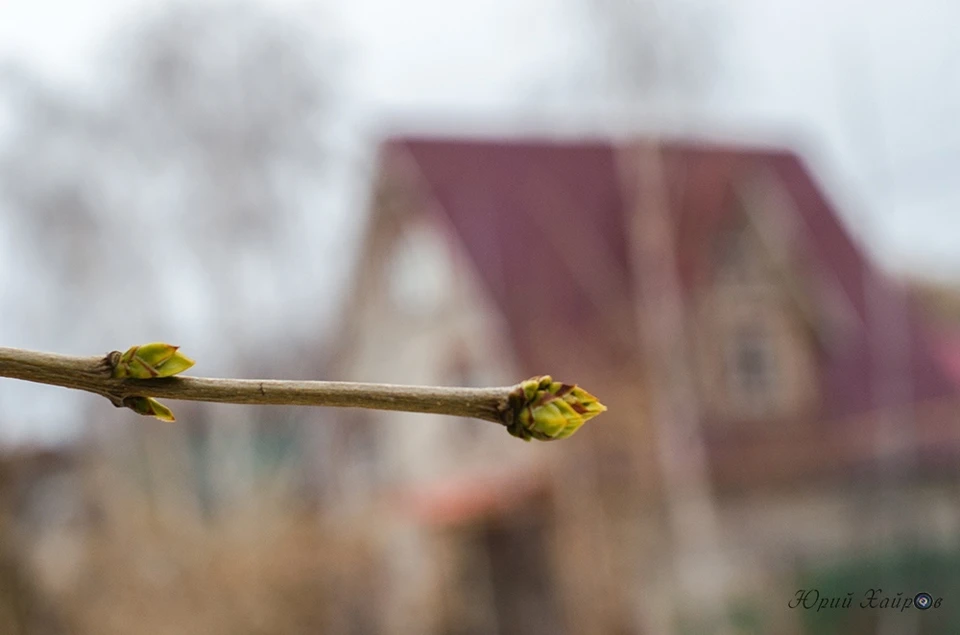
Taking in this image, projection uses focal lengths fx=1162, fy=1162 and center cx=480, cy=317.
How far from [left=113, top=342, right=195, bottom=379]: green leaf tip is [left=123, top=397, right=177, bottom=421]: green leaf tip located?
0.06ft

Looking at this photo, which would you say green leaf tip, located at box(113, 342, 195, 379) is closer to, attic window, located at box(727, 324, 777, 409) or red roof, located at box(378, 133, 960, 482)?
red roof, located at box(378, 133, 960, 482)

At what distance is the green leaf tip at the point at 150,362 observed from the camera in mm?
756

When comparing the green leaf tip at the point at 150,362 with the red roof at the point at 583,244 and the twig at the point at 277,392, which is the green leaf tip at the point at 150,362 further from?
the red roof at the point at 583,244

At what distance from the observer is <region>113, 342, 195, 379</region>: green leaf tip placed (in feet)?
2.48

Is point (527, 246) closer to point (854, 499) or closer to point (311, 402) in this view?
point (854, 499)

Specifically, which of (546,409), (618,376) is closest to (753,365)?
(618,376)

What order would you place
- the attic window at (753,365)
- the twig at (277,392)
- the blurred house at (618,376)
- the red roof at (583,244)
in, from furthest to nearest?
the attic window at (753,365) → the red roof at (583,244) → the blurred house at (618,376) → the twig at (277,392)

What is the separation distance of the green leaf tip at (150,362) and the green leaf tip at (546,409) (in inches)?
8.6

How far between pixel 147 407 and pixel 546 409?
0.89 ft

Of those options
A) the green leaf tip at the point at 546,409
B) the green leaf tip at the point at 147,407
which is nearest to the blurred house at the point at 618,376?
the green leaf tip at the point at 546,409

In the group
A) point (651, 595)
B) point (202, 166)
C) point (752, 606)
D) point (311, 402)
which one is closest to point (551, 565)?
point (651, 595)

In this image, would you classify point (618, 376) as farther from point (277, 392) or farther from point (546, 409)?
point (277, 392)

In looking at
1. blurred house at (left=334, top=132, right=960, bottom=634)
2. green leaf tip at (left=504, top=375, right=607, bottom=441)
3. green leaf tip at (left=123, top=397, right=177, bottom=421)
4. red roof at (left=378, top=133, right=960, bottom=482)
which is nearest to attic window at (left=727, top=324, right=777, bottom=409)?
blurred house at (left=334, top=132, right=960, bottom=634)

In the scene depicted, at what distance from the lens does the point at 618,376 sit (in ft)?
32.1
